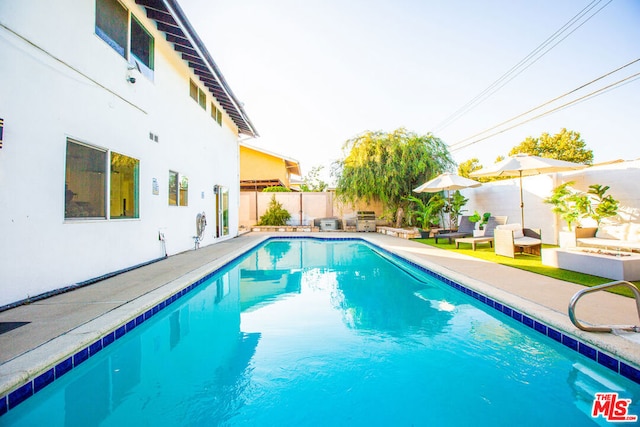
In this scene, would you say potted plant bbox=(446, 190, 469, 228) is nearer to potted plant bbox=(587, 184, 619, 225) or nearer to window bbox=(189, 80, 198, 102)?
potted plant bbox=(587, 184, 619, 225)

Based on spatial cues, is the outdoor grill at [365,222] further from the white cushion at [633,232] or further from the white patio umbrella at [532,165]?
the white cushion at [633,232]

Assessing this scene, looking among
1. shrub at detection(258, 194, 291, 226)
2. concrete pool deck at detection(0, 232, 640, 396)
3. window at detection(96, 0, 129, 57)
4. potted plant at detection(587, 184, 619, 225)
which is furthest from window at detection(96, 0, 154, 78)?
potted plant at detection(587, 184, 619, 225)

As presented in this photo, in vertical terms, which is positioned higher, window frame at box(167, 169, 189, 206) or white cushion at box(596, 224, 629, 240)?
window frame at box(167, 169, 189, 206)

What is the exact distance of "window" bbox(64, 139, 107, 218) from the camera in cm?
489

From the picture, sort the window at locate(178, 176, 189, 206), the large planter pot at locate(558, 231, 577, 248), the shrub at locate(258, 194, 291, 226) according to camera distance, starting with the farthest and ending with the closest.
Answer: the shrub at locate(258, 194, 291, 226)
the window at locate(178, 176, 189, 206)
the large planter pot at locate(558, 231, 577, 248)

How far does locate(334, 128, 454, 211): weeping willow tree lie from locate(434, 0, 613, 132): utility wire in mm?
5411

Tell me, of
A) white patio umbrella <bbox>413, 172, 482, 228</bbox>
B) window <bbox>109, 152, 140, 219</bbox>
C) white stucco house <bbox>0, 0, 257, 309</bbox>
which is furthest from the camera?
white patio umbrella <bbox>413, 172, 482, 228</bbox>

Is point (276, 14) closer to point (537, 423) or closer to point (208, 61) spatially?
point (208, 61)

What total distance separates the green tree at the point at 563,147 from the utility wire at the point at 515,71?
36.1ft

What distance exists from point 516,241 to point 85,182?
30.4 feet

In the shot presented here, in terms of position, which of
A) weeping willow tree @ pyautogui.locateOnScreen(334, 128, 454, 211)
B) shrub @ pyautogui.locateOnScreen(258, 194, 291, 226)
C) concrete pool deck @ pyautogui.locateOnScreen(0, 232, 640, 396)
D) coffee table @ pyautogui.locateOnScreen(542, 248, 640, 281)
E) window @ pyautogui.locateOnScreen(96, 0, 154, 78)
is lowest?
concrete pool deck @ pyautogui.locateOnScreen(0, 232, 640, 396)

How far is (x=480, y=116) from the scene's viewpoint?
19.9 meters

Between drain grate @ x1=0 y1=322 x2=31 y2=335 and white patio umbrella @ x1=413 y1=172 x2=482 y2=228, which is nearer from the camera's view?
drain grate @ x1=0 y1=322 x2=31 y2=335

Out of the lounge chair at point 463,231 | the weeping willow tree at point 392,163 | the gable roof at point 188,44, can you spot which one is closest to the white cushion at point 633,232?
the lounge chair at point 463,231
